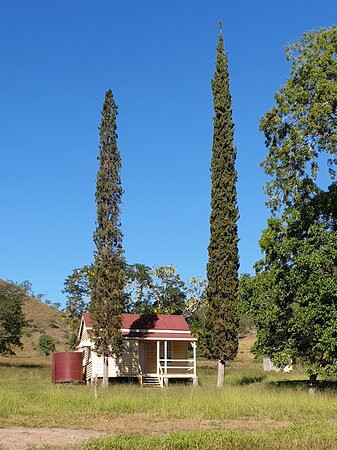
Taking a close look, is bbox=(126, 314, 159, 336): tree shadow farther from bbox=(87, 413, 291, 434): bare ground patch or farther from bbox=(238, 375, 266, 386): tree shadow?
bbox=(87, 413, 291, 434): bare ground patch

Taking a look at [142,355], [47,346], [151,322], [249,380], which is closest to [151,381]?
[142,355]

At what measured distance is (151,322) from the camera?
3769cm

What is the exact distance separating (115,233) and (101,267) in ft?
6.24

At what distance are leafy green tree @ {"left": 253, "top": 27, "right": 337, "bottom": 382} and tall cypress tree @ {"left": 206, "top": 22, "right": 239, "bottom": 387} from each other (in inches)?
192

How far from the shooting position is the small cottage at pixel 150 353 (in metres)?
35.6

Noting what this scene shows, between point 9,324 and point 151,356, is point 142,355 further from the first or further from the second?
point 9,324

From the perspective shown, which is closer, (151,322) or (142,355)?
(142,355)

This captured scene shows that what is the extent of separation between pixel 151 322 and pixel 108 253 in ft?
24.3

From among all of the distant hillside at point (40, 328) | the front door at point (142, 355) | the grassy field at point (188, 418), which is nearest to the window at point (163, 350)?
the front door at point (142, 355)

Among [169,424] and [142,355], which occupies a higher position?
[142,355]

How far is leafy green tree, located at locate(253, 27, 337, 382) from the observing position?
22.7 m

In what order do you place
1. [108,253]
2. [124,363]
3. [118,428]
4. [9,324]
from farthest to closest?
[9,324] → [124,363] → [108,253] → [118,428]

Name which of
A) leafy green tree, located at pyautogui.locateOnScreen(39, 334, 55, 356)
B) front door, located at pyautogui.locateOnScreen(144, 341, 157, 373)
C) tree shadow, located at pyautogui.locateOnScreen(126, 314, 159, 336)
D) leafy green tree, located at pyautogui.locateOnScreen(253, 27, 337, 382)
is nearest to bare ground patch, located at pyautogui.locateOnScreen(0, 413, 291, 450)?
leafy green tree, located at pyautogui.locateOnScreen(253, 27, 337, 382)

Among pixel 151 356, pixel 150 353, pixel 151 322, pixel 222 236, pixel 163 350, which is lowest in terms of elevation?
pixel 151 356
